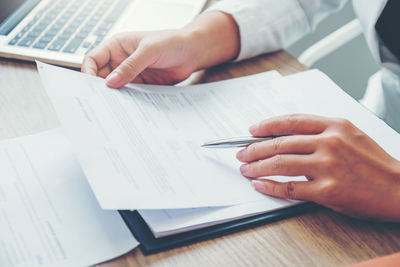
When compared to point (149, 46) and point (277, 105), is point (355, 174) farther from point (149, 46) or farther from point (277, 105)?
point (149, 46)

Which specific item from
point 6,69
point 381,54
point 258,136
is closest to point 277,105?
point 258,136

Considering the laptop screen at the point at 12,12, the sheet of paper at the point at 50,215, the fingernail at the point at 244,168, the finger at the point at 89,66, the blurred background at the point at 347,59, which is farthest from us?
the blurred background at the point at 347,59

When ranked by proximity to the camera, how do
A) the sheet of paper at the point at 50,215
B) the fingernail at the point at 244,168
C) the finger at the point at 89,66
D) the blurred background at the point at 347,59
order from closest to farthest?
the sheet of paper at the point at 50,215
the fingernail at the point at 244,168
the finger at the point at 89,66
the blurred background at the point at 347,59

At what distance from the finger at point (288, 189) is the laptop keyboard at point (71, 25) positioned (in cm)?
42

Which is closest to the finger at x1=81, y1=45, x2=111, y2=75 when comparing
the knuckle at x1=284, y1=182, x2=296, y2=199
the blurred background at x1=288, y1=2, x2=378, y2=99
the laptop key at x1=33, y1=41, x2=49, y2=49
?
the laptop key at x1=33, y1=41, x2=49, y2=49

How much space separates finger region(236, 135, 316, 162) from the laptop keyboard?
0.37 m

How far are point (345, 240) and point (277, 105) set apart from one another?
0.25m

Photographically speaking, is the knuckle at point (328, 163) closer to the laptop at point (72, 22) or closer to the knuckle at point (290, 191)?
the knuckle at point (290, 191)

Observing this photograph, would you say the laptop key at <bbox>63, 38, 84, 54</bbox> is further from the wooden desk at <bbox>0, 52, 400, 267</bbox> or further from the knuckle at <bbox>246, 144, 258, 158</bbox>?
the knuckle at <bbox>246, 144, 258, 158</bbox>

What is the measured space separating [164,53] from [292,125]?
0.26 metres

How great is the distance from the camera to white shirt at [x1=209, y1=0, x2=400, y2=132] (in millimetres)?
780

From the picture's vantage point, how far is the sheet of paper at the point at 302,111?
0.45 m

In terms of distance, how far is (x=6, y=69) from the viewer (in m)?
0.69

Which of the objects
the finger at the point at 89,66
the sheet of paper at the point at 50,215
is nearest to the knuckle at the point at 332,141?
the sheet of paper at the point at 50,215
